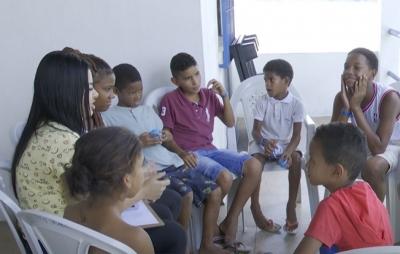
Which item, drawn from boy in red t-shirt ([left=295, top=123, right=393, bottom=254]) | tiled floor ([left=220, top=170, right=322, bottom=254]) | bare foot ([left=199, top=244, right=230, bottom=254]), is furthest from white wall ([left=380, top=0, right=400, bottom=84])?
boy in red t-shirt ([left=295, top=123, right=393, bottom=254])

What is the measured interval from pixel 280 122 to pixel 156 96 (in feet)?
2.41

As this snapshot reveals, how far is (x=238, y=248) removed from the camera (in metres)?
2.46

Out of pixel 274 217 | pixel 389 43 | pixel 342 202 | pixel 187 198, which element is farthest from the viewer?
pixel 389 43

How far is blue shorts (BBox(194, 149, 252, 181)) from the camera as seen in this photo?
2436mm

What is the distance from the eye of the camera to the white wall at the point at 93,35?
2.61 m

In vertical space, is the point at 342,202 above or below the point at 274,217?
above

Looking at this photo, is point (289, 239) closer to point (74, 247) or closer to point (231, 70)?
point (74, 247)

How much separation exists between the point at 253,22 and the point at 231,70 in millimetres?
762

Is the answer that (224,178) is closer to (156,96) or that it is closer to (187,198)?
(187,198)

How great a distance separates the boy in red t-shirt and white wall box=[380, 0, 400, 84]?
357 centimetres

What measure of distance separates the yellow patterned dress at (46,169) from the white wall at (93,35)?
1202 millimetres

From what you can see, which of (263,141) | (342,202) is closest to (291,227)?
(263,141)

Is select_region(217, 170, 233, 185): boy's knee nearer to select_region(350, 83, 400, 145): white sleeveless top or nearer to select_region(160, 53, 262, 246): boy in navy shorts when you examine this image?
select_region(160, 53, 262, 246): boy in navy shorts

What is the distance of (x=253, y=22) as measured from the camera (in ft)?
17.0
